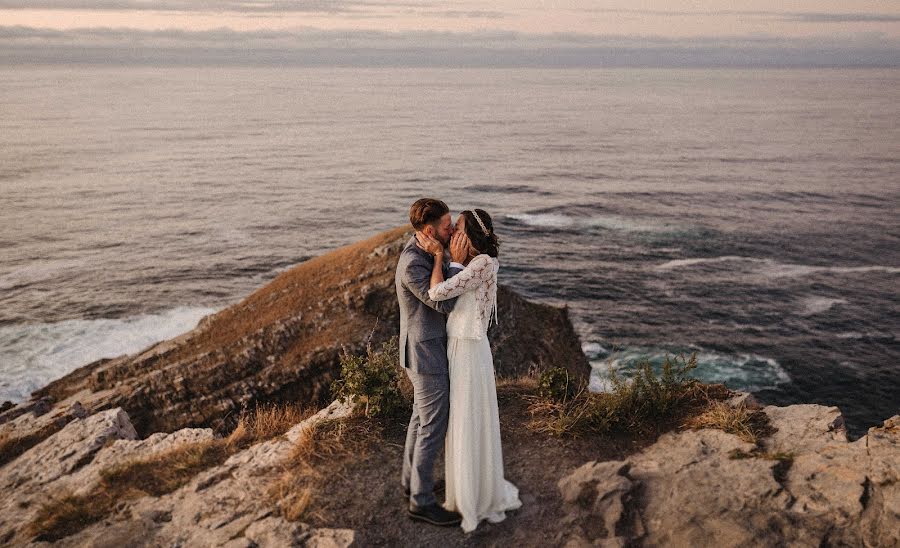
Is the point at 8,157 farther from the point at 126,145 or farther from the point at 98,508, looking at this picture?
the point at 98,508

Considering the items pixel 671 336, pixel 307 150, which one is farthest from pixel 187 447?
pixel 307 150

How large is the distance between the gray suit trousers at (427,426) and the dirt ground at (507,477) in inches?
19.8

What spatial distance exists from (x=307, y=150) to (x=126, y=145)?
31.6 m

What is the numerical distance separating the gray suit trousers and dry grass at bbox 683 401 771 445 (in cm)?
477

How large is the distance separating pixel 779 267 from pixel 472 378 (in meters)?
46.9

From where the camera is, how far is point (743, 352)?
34.7 m

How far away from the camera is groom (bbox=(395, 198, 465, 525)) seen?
7.61 meters

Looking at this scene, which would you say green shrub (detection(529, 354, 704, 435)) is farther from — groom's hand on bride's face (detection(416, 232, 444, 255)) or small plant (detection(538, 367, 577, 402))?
groom's hand on bride's face (detection(416, 232, 444, 255))

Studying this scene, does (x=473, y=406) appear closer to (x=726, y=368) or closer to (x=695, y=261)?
(x=726, y=368)

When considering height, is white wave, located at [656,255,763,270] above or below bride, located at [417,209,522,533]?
below

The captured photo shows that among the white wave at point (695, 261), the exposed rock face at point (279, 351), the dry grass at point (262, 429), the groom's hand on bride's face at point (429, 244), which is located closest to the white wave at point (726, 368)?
the exposed rock face at point (279, 351)

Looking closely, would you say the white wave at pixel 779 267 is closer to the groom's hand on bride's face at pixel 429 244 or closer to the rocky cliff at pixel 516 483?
the rocky cliff at pixel 516 483

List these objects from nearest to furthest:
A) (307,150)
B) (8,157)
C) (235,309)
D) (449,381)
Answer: (449,381) → (235,309) → (8,157) → (307,150)

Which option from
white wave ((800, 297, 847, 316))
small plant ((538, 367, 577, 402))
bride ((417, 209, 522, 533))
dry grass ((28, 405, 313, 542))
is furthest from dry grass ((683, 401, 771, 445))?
white wave ((800, 297, 847, 316))
